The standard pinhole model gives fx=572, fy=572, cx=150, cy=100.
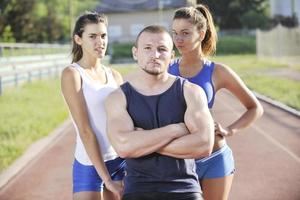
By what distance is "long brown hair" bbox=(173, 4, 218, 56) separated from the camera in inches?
132

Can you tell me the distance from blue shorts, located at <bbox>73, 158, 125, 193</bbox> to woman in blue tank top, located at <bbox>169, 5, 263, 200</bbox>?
1.59ft

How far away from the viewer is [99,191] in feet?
11.0

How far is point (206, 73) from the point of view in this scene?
3.45 metres

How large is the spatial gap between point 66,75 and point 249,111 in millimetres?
1250

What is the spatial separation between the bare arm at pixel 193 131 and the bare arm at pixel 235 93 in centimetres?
65

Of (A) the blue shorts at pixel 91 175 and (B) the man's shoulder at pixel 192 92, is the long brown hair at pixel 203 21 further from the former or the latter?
(A) the blue shorts at pixel 91 175

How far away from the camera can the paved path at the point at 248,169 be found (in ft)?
21.9

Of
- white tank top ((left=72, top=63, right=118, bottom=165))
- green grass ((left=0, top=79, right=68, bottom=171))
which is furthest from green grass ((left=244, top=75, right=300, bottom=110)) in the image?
white tank top ((left=72, top=63, right=118, bottom=165))

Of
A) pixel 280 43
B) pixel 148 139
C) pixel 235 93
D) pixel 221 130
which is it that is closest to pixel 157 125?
pixel 148 139

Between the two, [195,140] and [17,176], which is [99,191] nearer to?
[195,140]

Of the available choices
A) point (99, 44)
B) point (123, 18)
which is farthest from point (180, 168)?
point (123, 18)

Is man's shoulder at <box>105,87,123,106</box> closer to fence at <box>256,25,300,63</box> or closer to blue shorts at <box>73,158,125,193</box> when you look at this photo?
blue shorts at <box>73,158,125,193</box>

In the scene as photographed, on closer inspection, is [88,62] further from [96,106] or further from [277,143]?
[277,143]

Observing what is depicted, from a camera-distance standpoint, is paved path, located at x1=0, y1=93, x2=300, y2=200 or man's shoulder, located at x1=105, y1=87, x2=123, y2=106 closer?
man's shoulder, located at x1=105, y1=87, x2=123, y2=106
